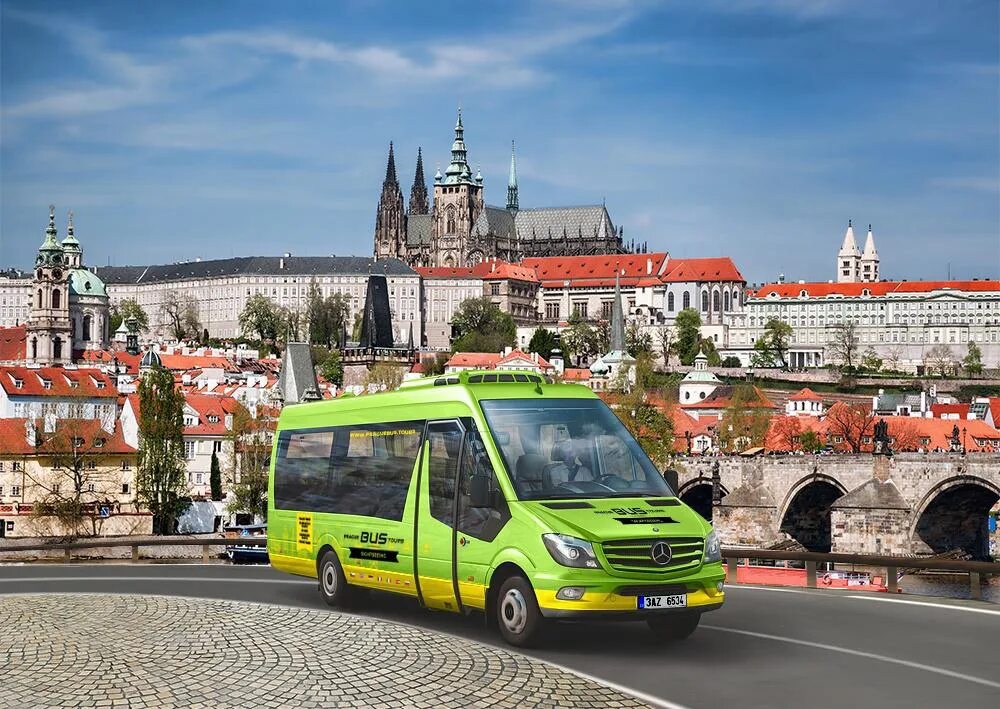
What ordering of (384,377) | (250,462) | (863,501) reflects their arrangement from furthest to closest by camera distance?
(384,377), (250,462), (863,501)

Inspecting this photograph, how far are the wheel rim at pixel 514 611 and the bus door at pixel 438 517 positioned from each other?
0.87 m

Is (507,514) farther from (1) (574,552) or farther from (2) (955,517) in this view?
(2) (955,517)

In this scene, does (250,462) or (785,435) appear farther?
(785,435)

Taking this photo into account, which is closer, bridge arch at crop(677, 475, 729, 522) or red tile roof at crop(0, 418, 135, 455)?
red tile roof at crop(0, 418, 135, 455)

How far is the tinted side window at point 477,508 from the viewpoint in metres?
12.7

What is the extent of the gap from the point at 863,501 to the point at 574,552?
51.9m

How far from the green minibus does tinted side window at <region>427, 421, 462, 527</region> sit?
19 millimetres

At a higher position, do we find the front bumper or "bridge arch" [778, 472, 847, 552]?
the front bumper

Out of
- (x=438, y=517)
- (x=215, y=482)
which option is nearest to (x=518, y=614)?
(x=438, y=517)

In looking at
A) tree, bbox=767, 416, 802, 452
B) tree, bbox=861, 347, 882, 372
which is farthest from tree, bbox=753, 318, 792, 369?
tree, bbox=767, 416, 802, 452

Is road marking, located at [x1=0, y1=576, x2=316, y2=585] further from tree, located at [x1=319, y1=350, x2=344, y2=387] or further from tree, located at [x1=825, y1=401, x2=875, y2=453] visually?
tree, located at [x1=319, y1=350, x2=344, y2=387]

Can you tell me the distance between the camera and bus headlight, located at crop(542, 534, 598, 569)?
11.9m

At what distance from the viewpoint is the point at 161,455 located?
177 ft

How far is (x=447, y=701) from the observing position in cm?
1010
